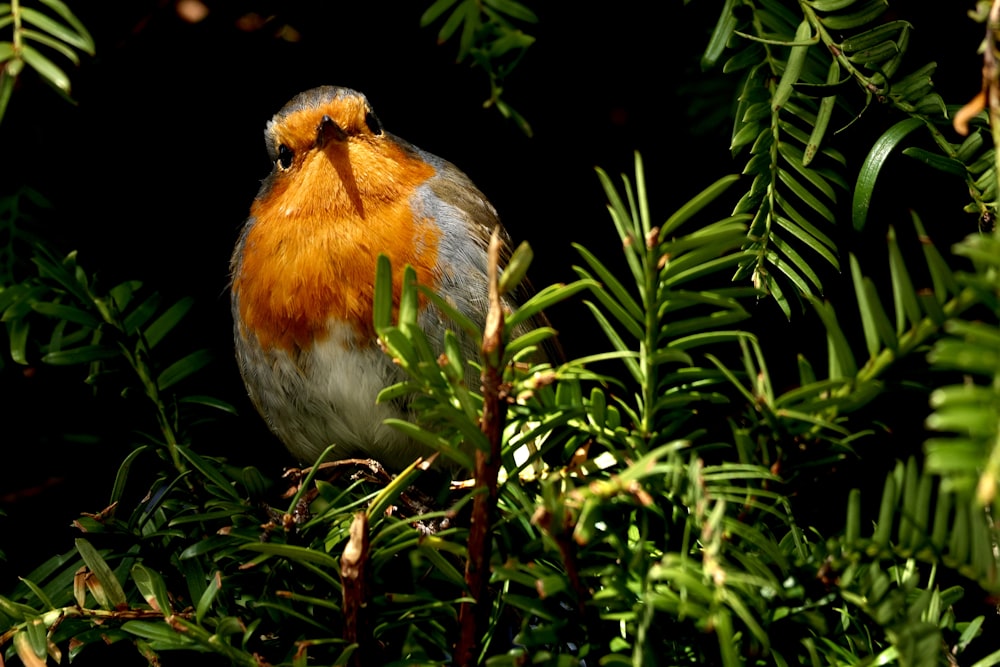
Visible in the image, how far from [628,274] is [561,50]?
0.55 m

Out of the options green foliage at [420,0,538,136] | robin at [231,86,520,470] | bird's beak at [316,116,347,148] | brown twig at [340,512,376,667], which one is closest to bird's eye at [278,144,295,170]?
robin at [231,86,520,470]

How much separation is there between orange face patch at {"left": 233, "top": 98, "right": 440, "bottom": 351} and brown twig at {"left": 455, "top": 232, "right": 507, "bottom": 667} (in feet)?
3.29

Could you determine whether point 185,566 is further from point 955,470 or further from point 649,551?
point 955,470

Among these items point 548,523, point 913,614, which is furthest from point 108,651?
point 913,614

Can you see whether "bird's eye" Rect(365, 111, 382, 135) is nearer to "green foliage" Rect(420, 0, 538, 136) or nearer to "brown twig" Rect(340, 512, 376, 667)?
"green foliage" Rect(420, 0, 538, 136)

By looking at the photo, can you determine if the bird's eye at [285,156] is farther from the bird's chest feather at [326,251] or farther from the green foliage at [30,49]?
the green foliage at [30,49]

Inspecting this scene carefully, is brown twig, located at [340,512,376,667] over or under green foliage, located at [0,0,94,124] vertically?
under

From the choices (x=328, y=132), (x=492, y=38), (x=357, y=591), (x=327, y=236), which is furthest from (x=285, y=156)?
(x=357, y=591)

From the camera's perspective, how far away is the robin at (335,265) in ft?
6.37

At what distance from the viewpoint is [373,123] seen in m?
2.24

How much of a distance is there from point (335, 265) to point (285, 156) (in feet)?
1.49

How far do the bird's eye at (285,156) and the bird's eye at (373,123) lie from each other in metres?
0.18

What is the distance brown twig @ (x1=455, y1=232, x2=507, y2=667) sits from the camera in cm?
74

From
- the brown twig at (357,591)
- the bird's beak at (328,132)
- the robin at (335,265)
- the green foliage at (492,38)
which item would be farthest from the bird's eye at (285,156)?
the brown twig at (357,591)
